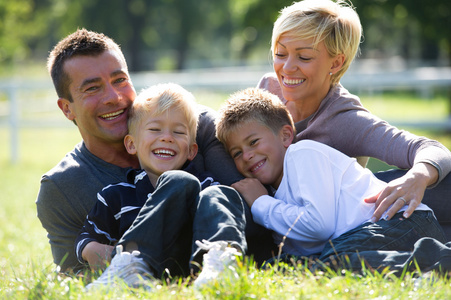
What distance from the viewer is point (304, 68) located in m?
3.74

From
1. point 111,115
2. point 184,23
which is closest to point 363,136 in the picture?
point 111,115

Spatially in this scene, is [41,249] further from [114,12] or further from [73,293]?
[114,12]

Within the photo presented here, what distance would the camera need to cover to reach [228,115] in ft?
11.6

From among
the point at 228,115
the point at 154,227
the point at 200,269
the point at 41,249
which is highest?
the point at 228,115

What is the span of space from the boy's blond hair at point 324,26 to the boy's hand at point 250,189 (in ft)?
3.26

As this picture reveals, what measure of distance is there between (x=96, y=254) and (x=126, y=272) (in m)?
0.49

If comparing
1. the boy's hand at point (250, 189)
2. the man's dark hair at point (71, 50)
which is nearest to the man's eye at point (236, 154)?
the boy's hand at point (250, 189)

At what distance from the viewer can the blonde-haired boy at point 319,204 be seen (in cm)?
296

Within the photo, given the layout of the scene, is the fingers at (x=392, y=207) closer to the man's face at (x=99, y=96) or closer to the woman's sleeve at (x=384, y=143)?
the woman's sleeve at (x=384, y=143)

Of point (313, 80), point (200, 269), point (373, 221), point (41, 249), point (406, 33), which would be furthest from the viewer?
point (406, 33)

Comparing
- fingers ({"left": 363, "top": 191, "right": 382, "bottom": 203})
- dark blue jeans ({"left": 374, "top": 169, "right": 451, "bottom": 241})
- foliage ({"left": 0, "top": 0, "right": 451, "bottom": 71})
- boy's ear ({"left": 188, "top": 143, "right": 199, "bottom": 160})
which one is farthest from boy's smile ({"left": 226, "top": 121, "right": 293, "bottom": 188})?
foliage ({"left": 0, "top": 0, "right": 451, "bottom": 71})

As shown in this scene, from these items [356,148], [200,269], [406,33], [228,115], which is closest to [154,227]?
[200,269]

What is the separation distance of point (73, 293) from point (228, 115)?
4.84 ft

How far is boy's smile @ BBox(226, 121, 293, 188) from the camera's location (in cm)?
342
